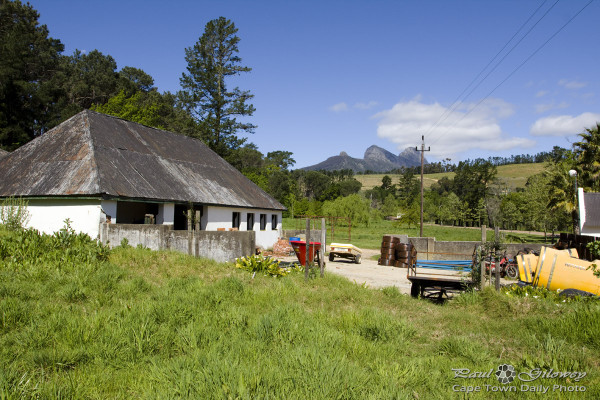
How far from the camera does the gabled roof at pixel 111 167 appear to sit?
15492 mm

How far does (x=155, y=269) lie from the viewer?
10898 mm

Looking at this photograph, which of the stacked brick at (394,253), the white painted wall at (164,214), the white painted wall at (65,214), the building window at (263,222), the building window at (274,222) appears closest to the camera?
the white painted wall at (65,214)

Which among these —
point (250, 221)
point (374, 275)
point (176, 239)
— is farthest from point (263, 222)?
point (176, 239)

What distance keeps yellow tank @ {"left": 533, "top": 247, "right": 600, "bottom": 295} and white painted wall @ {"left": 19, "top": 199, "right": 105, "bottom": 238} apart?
14083 mm

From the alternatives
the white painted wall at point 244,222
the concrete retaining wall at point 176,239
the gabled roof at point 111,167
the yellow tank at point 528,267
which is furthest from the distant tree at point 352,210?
the yellow tank at point 528,267

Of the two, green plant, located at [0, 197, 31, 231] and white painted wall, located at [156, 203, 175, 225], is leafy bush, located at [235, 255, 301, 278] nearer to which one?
white painted wall, located at [156, 203, 175, 225]

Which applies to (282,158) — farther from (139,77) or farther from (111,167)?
(111,167)

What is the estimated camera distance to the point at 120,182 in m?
15.9

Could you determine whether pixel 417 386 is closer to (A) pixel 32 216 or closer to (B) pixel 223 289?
(B) pixel 223 289

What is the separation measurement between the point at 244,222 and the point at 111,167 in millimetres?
9001

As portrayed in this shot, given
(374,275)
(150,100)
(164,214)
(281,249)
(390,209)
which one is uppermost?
(150,100)

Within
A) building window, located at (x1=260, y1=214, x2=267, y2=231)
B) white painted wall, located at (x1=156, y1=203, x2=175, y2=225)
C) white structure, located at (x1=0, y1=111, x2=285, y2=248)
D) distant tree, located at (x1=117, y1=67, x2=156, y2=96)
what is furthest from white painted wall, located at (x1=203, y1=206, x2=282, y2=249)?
distant tree, located at (x1=117, y1=67, x2=156, y2=96)

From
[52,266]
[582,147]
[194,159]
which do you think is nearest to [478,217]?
[582,147]

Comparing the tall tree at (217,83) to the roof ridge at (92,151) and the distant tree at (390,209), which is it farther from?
the distant tree at (390,209)
